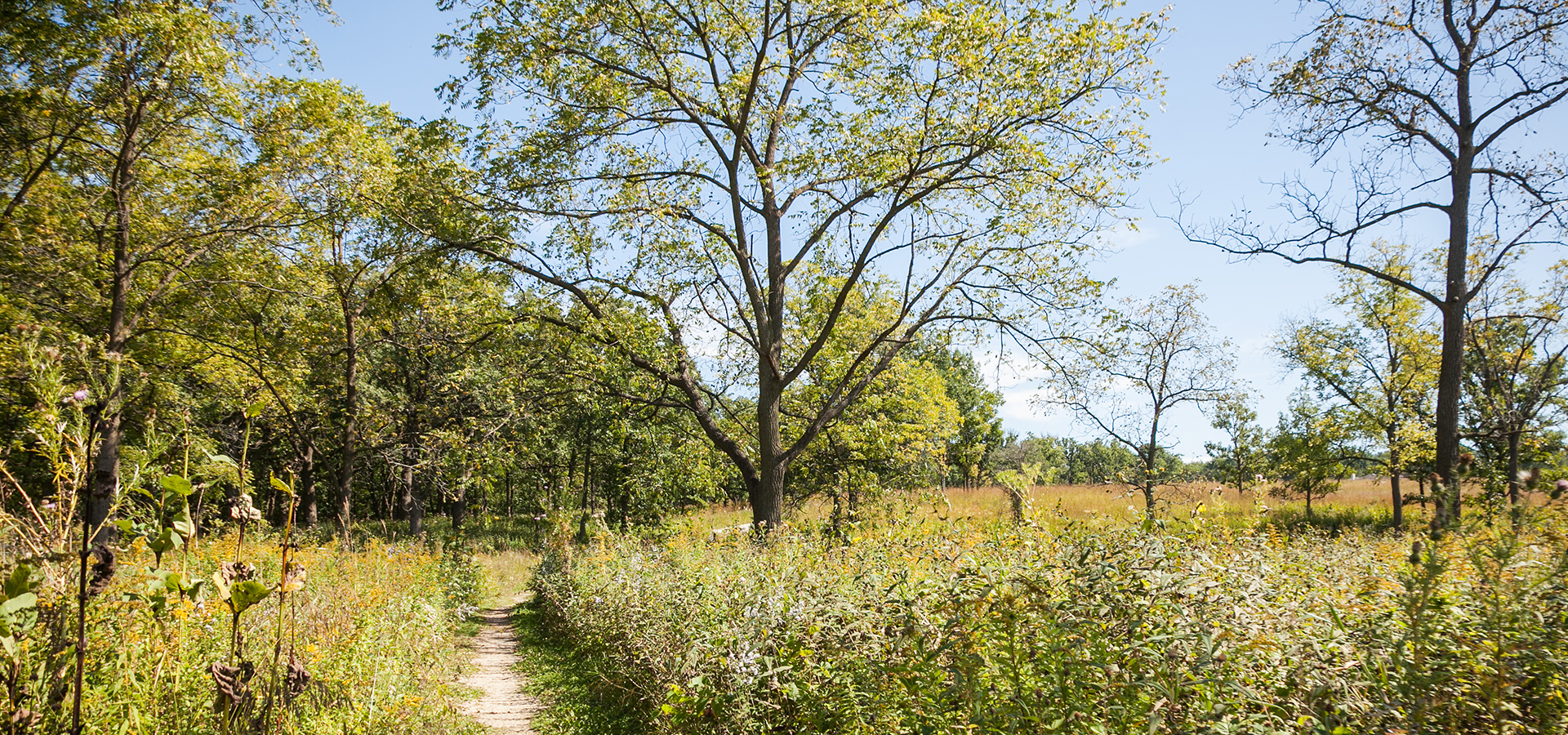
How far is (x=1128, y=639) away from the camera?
2.81 meters

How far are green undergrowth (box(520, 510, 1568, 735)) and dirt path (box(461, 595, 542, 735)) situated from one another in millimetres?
778

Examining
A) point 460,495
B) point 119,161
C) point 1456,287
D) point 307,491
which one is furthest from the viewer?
point 307,491

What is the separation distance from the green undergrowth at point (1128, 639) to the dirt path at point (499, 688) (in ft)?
2.55

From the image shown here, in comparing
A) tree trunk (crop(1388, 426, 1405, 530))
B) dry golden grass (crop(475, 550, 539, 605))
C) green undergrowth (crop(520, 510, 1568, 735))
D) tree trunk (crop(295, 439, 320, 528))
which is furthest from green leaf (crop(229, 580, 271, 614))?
tree trunk (crop(1388, 426, 1405, 530))

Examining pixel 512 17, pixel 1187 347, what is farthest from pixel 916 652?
pixel 1187 347

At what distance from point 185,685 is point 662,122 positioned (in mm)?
9918

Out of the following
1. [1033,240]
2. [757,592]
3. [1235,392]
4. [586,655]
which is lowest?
[586,655]

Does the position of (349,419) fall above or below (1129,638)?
above

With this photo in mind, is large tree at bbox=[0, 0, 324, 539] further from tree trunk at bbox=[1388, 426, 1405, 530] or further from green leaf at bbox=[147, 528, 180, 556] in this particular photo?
tree trunk at bbox=[1388, 426, 1405, 530]

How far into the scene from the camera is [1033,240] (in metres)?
11.2

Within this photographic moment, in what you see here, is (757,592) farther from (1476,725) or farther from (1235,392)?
(1235,392)

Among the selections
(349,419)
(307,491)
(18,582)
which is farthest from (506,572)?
(18,582)

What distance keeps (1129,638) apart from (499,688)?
7.07m

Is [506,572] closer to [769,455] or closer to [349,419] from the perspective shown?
[349,419]
